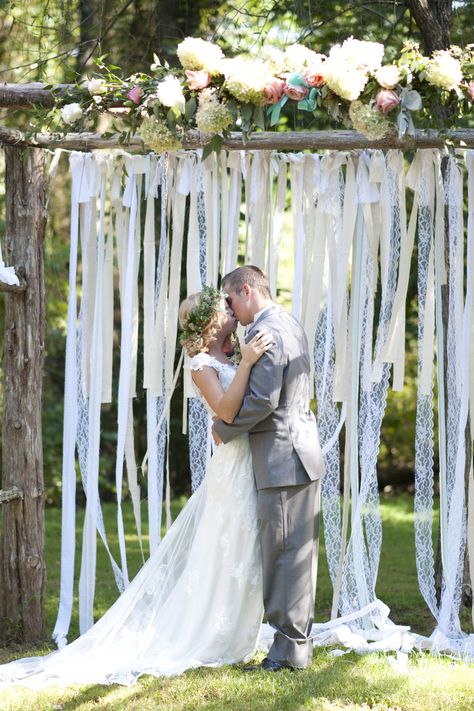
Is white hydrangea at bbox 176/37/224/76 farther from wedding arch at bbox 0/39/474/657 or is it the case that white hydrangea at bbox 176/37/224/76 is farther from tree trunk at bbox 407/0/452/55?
tree trunk at bbox 407/0/452/55

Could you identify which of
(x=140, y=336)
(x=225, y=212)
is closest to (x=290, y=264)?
(x=140, y=336)

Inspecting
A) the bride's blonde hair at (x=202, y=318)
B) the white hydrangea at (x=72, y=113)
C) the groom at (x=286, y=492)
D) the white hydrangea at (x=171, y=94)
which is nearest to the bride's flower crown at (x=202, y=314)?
the bride's blonde hair at (x=202, y=318)

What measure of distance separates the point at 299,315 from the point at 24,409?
1488 mm

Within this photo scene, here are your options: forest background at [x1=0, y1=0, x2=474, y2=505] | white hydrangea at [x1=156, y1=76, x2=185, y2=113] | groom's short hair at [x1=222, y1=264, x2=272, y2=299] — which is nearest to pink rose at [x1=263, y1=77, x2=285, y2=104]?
white hydrangea at [x1=156, y1=76, x2=185, y2=113]

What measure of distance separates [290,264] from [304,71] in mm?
8522

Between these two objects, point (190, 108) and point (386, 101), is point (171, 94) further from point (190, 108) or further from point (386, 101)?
point (386, 101)

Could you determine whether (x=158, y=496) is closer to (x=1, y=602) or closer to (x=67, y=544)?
(x=67, y=544)

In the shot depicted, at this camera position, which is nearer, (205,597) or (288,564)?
(288,564)

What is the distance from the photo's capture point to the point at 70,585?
499 cm

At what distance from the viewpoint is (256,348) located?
3871 millimetres

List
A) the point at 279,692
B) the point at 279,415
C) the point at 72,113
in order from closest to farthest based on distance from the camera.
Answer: the point at 279,692 < the point at 279,415 < the point at 72,113

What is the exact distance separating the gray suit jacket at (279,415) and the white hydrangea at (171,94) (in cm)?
101

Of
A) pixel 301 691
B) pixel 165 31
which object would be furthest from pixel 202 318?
pixel 165 31

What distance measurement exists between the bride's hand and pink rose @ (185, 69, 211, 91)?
1154 mm
